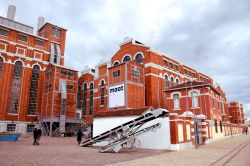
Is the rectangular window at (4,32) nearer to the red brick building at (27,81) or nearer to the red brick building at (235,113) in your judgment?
the red brick building at (27,81)

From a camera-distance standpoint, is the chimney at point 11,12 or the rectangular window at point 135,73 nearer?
the rectangular window at point 135,73

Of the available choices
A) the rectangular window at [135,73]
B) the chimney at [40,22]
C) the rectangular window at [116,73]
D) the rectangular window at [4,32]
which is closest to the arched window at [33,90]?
the rectangular window at [4,32]

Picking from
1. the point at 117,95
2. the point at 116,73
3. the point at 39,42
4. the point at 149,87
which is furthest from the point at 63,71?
the point at 149,87

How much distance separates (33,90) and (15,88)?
3721mm

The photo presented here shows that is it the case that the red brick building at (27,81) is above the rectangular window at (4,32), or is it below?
below

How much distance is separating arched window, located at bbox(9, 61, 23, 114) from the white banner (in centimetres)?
2212

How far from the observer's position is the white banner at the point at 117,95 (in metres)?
32.5

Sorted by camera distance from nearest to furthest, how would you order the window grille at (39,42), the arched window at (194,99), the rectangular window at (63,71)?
the arched window at (194,99)
the rectangular window at (63,71)
the window grille at (39,42)

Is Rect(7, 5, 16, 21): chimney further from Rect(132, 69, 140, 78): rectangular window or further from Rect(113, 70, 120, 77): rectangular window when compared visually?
Rect(132, 69, 140, 78): rectangular window

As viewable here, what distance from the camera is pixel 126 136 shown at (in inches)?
584

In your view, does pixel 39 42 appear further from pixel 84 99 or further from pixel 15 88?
pixel 84 99

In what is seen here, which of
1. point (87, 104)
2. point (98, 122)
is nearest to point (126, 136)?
point (98, 122)

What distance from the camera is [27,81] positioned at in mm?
44219

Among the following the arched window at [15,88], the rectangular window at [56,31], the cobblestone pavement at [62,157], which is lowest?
the cobblestone pavement at [62,157]
